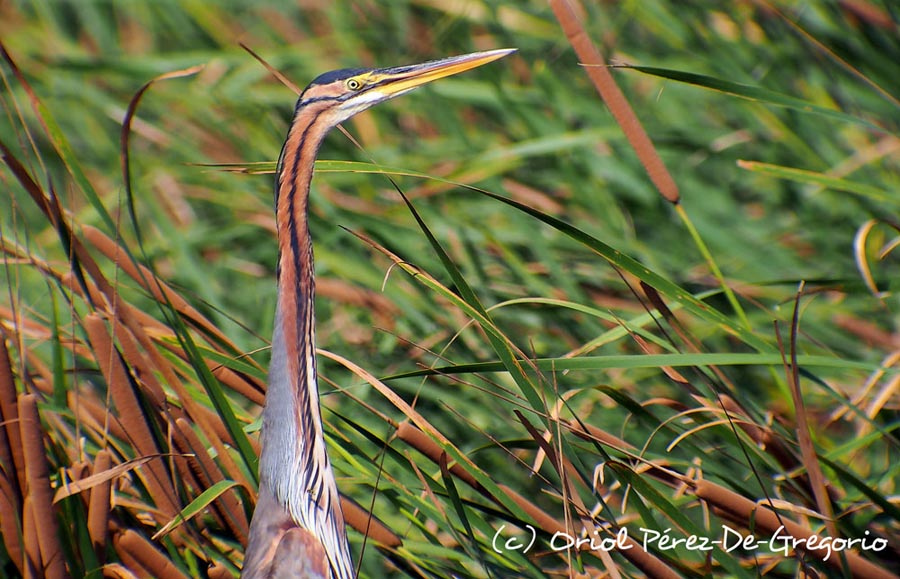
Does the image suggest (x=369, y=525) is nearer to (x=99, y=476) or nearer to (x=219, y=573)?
(x=219, y=573)

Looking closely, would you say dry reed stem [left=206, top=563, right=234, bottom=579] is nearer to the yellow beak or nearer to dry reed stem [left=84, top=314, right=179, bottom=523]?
dry reed stem [left=84, top=314, right=179, bottom=523]

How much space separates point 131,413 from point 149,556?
21 cm

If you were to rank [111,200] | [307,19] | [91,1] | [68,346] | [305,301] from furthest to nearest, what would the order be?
[307,19] → [91,1] → [111,200] → [68,346] → [305,301]

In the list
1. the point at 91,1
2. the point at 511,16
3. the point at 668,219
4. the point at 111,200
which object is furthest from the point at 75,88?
the point at 668,219

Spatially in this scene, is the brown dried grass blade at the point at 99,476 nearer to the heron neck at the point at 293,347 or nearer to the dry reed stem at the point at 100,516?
the dry reed stem at the point at 100,516

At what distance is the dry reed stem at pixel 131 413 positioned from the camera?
139cm

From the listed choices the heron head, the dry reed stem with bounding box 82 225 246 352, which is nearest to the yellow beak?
the heron head

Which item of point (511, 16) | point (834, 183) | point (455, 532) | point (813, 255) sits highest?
point (511, 16)

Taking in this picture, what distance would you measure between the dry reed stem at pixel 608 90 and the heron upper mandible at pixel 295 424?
10cm

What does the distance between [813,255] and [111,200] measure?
7.80 feet

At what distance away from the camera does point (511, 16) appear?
3.31 meters

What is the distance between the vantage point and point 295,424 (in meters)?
1.33

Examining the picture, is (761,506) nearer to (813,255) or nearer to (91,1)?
(813,255)

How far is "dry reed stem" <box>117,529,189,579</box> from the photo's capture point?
1395 mm
